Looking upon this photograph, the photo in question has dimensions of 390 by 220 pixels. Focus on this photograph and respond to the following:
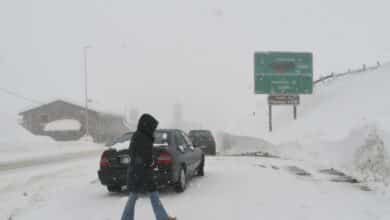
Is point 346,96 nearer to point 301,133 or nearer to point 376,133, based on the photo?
point 301,133

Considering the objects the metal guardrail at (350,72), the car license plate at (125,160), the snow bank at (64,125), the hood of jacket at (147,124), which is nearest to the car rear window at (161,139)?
the car license plate at (125,160)

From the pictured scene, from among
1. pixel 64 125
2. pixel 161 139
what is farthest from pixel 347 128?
pixel 64 125

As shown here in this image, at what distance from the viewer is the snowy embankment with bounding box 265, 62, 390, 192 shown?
37.7 ft

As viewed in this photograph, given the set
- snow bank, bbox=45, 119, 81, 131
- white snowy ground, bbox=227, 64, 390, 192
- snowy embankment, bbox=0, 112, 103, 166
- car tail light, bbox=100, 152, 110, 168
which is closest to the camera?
car tail light, bbox=100, 152, 110, 168

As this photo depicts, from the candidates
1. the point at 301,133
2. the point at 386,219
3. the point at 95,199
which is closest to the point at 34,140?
the point at 301,133

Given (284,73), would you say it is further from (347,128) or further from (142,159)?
(142,159)

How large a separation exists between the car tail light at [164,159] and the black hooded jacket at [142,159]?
265 cm

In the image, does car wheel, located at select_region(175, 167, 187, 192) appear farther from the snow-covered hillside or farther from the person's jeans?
the snow-covered hillside

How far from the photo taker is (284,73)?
97.5 feet

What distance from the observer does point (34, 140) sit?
36.1 m

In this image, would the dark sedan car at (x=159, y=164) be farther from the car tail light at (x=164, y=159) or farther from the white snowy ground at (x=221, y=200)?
the white snowy ground at (x=221, y=200)

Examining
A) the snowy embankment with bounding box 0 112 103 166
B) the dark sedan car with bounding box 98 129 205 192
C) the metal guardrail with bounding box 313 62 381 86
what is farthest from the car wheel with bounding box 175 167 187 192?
the metal guardrail with bounding box 313 62 381 86

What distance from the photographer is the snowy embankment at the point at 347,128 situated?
1148 cm

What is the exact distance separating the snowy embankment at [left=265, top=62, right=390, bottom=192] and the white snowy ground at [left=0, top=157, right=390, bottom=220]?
1.25 meters
